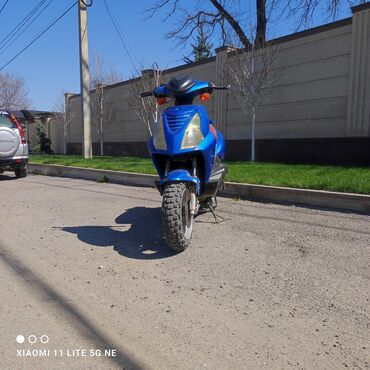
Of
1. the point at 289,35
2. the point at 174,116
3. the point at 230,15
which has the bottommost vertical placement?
the point at 174,116

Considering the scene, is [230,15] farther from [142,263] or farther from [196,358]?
[196,358]

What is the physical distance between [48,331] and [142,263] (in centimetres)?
150

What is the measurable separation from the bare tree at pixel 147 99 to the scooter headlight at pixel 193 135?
12.7 m

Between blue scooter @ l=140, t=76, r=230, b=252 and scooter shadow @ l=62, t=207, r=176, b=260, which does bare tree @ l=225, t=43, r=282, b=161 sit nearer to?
scooter shadow @ l=62, t=207, r=176, b=260

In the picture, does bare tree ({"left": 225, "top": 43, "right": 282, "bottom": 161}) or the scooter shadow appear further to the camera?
bare tree ({"left": 225, "top": 43, "right": 282, "bottom": 161})

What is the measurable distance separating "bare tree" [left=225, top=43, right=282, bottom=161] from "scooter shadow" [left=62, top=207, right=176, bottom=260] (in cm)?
804

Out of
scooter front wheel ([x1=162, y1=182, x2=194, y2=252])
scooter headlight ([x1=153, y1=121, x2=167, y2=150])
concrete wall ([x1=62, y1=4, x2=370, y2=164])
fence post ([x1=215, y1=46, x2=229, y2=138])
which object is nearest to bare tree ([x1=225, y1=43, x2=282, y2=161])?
concrete wall ([x1=62, y1=4, x2=370, y2=164])

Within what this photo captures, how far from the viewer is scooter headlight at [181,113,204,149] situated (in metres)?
4.68

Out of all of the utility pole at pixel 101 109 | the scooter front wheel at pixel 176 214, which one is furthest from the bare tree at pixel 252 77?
the utility pole at pixel 101 109

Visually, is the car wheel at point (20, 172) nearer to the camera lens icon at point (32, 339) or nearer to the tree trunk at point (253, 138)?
the tree trunk at point (253, 138)

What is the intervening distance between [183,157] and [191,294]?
1.83m

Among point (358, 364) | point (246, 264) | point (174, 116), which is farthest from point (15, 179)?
point (358, 364)

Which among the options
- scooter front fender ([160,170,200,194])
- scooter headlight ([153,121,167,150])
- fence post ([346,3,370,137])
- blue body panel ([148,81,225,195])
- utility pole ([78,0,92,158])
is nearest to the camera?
scooter front fender ([160,170,200,194])

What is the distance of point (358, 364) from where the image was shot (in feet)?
7.95
